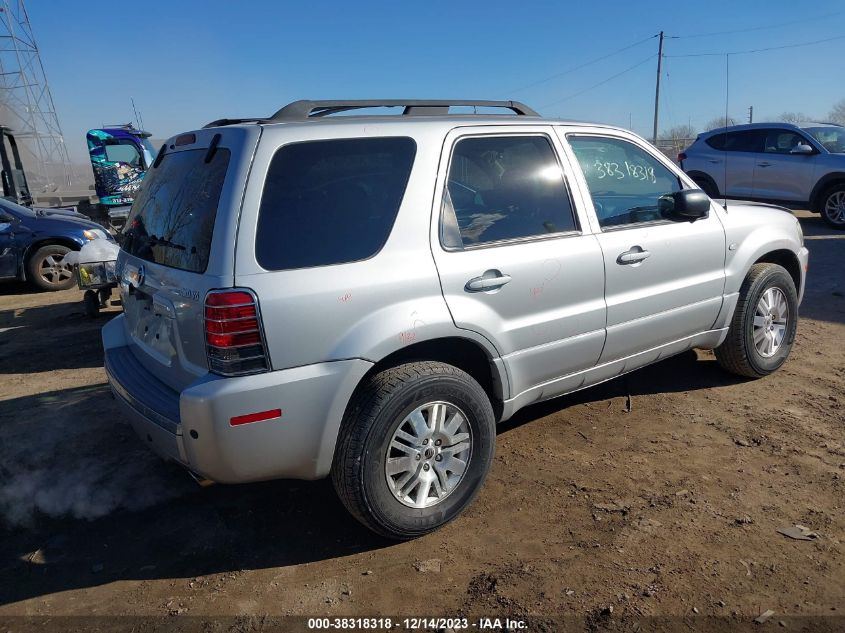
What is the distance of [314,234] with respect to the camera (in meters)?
2.68

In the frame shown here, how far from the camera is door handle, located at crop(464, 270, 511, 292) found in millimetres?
3029

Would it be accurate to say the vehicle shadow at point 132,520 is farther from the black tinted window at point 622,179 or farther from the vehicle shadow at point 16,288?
the vehicle shadow at point 16,288

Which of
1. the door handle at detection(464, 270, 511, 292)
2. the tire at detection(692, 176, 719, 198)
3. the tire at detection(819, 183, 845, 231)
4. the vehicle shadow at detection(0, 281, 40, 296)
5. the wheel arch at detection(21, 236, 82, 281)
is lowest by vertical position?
the tire at detection(819, 183, 845, 231)

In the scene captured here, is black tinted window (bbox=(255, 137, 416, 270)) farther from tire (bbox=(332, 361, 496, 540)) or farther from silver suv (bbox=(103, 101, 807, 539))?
tire (bbox=(332, 361, 496, 540))

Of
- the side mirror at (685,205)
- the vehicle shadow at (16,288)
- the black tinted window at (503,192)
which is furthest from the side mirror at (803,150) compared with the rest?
the vehicle shadow at (16,288)

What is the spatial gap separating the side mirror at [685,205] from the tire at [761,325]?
2.70ft

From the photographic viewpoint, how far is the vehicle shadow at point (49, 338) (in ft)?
19.2

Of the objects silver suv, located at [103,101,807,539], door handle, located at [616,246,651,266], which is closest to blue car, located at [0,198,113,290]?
silver suv, located at [103,101,807,539]

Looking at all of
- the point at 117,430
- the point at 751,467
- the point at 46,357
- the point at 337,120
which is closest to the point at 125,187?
the point at 46,357

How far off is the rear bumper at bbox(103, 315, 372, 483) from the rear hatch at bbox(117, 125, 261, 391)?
15 cm

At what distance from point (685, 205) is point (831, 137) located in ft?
33.0

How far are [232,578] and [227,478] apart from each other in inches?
20.9

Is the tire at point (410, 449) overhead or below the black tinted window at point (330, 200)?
below

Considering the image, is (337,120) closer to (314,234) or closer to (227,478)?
(314,234)
